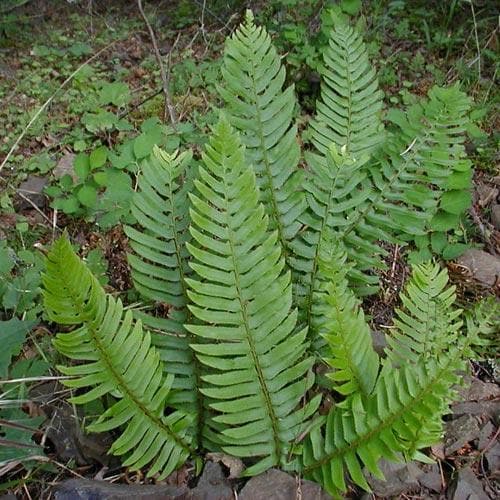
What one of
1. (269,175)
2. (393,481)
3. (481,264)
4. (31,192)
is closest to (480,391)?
(393,481)

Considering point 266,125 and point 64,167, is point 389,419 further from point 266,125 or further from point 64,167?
point 64,167

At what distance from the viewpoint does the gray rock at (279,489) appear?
173 cm

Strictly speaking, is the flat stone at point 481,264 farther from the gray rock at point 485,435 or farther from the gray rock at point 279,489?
the gray rock at point 279,489

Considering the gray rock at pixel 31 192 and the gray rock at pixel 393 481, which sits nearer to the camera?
the gray rock at pixel 393 481

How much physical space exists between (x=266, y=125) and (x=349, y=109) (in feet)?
1.15

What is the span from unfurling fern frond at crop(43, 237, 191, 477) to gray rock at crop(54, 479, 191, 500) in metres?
0.07

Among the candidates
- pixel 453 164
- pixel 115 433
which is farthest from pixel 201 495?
pixel 453 164

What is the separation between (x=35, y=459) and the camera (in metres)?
1.82

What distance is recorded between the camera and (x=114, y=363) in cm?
166

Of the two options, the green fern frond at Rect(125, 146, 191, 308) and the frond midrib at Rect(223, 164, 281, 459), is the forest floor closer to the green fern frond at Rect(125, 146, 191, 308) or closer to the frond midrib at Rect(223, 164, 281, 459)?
the frond midrib at Rect(223, 164, 281, 459)

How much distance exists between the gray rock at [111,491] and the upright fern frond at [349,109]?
1.26 metres

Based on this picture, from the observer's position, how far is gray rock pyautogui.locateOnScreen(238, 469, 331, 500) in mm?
1731

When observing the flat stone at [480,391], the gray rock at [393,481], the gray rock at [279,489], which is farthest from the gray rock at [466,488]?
the gray rock at [279,489]

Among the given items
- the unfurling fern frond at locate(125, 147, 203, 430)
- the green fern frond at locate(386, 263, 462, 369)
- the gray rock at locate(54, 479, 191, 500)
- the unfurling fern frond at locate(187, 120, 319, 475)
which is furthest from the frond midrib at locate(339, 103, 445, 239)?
the gray rock at locate(54, 479, 191, 500)
